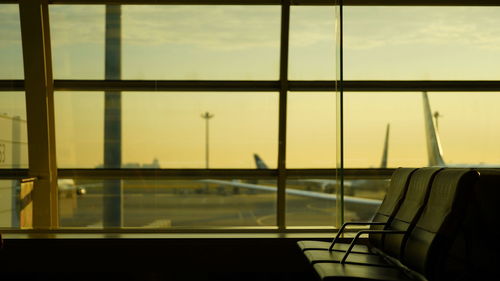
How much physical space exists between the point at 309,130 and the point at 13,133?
3.10 m

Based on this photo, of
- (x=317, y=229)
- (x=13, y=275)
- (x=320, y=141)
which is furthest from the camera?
(x=320, y=141)

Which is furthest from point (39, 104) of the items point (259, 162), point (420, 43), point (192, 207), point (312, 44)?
point (420, 43)

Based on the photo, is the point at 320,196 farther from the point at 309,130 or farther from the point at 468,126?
the point at 468,126

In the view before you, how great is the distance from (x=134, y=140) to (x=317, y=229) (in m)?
2.32

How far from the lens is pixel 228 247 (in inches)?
223

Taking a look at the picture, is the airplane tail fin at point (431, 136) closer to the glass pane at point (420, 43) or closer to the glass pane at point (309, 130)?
the glass pane at point (420, 43)

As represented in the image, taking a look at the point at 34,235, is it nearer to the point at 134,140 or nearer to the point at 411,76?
the point at 134,140

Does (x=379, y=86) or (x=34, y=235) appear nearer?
(x=34, y=235)

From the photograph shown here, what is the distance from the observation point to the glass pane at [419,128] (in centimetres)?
729

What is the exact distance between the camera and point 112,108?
7.23 m

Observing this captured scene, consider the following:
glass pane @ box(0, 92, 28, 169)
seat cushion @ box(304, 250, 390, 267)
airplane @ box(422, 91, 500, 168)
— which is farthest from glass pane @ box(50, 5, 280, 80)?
seat cushion @ box(304, 250, 390, 267)

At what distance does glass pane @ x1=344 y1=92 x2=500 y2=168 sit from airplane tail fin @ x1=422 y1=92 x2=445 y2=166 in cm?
1

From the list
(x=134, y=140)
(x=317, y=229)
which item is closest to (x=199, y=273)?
(x=317, y=229)

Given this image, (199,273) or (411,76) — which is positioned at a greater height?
(411,76)
